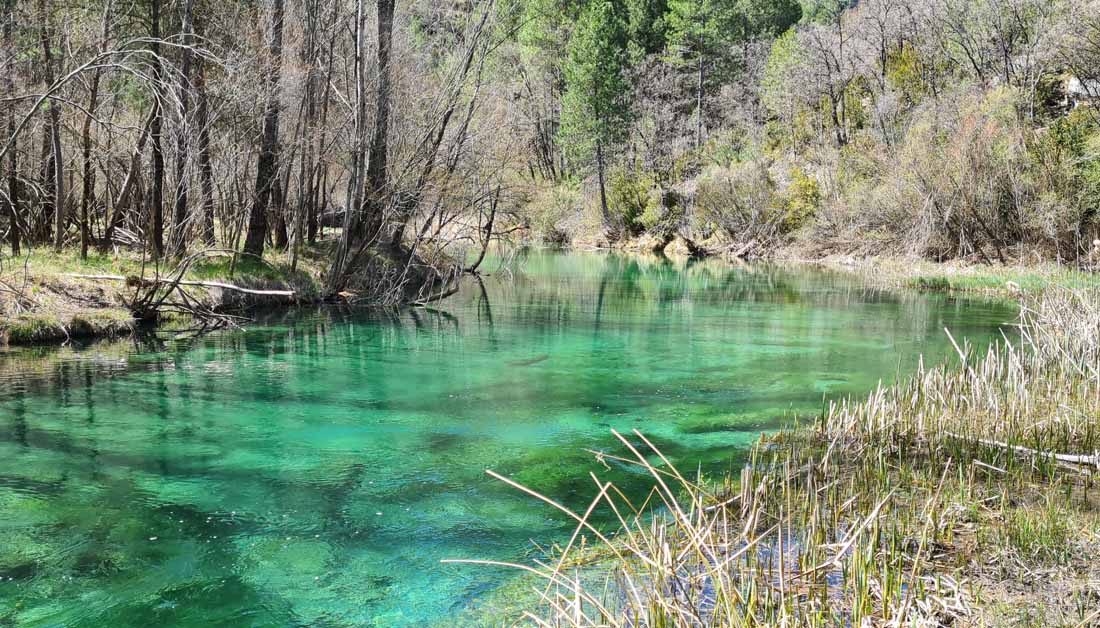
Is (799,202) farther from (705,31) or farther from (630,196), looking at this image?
(705,31)

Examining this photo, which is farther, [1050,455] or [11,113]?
[11,113]

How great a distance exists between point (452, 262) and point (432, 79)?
5.43m

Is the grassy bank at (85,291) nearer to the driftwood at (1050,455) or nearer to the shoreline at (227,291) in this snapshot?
the shoreline at (227,291)

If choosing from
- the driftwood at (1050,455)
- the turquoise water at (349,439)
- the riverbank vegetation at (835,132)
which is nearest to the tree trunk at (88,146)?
the turquoise water at (349,439)

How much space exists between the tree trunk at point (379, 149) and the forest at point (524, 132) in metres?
0.07

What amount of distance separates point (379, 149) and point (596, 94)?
35.1 meters

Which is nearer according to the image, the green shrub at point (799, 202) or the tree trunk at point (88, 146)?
the tree trunk at point (88, 146)

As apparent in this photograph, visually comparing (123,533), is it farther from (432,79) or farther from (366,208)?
(432,79)

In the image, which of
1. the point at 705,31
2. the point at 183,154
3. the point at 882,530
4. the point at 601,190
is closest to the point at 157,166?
the point at 183,154

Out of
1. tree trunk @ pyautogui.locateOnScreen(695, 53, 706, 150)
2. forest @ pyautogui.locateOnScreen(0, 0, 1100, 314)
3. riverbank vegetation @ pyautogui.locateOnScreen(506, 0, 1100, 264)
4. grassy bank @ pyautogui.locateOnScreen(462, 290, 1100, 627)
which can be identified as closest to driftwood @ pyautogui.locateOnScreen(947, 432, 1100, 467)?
grassy bank @ pyautogui.locateOnScreen(462, 290, 1100, 627)

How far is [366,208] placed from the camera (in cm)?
2203

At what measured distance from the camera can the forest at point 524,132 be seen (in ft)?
63.0

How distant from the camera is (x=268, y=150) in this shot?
73.5 ft

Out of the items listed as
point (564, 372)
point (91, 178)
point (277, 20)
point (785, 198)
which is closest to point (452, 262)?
point (277, 20)
